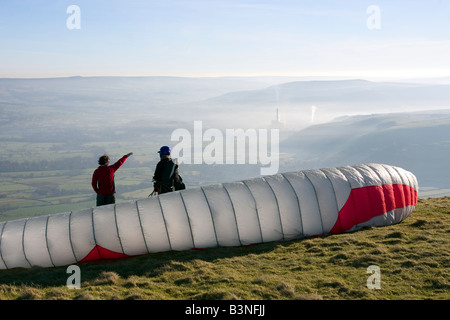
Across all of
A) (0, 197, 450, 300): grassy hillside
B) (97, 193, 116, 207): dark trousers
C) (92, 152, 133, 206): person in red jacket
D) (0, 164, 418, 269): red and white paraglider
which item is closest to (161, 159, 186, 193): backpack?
(0, 164, 418, 269): red and white paraglider

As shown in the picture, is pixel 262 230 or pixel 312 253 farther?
pixel 262 230

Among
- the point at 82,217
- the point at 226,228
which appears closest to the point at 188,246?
the point at 226,228

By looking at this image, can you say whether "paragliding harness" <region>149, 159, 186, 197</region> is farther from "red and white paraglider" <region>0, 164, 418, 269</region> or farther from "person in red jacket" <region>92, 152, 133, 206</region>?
"person in red jacket" <region>92, 152, 133, 206</region>

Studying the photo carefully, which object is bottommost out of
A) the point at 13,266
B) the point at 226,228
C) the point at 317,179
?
the point at 13,266

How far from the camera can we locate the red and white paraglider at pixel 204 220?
48.1 feet

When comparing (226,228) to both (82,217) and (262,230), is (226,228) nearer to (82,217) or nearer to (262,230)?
(262,230)

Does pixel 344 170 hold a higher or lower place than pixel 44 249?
higher

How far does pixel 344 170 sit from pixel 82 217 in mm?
10429

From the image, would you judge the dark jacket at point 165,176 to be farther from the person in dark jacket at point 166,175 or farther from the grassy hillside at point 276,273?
the grassy hillside at point 276,273

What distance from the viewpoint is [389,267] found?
12.3 meters

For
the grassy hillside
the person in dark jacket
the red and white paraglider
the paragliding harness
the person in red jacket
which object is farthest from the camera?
the paragliding harness

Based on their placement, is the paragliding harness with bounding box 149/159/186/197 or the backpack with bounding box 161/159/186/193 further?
the paragliding harness with bounding box 149/159/186/197

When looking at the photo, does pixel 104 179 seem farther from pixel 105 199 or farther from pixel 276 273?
pixel 276 273

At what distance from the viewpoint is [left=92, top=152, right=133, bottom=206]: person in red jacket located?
49.7 ft
